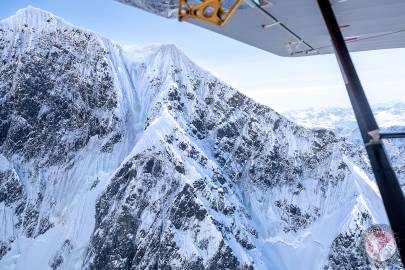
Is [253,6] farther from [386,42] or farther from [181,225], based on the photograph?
[181,225]

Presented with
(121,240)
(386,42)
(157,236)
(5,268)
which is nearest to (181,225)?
(157,236)

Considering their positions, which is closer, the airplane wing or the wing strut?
the wing strut

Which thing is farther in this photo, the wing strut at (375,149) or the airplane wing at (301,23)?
the airplane wing at (301,23)

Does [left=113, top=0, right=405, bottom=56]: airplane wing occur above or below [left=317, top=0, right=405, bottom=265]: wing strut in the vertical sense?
above

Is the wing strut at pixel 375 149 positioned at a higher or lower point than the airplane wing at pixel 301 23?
lower
